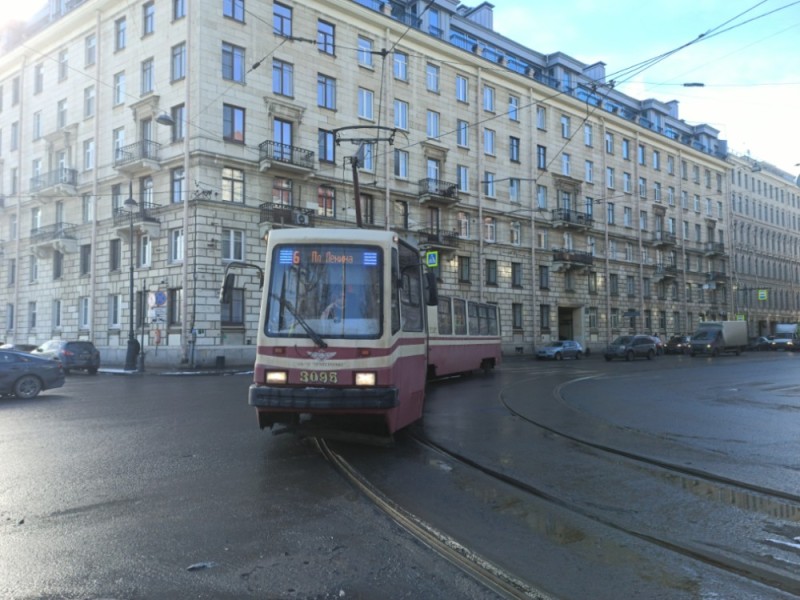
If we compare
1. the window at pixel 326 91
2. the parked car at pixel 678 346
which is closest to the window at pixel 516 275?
the parked car at pixel 678 346

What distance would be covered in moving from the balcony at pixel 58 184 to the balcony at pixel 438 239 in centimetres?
2167

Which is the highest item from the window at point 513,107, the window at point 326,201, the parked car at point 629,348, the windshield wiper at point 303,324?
the window at point 513,107

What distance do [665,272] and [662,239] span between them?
322 cm

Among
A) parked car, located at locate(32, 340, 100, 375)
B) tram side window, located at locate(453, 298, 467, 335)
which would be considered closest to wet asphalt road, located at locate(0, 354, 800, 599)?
tram side window, located at locate(453, 298, 467, 335)

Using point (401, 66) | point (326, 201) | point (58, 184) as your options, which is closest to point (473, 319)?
point (326, 201)

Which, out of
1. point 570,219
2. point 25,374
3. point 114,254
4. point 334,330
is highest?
point 570,219

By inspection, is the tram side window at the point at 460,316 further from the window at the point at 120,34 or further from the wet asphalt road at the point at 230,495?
the window at the point at 120,34

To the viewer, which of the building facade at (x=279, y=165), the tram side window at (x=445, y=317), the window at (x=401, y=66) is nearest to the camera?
the tram side window at (x=445, y=317)

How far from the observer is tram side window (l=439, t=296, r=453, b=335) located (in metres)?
20.0

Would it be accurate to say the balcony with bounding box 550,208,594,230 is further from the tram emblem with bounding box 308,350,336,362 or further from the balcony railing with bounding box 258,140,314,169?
the tram emblem with bounding box 308,350,336,362

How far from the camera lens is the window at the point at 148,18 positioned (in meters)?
33.7

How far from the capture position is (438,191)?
40.1 meters

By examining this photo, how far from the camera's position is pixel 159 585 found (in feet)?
12.8

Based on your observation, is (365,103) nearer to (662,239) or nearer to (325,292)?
(325,292)
